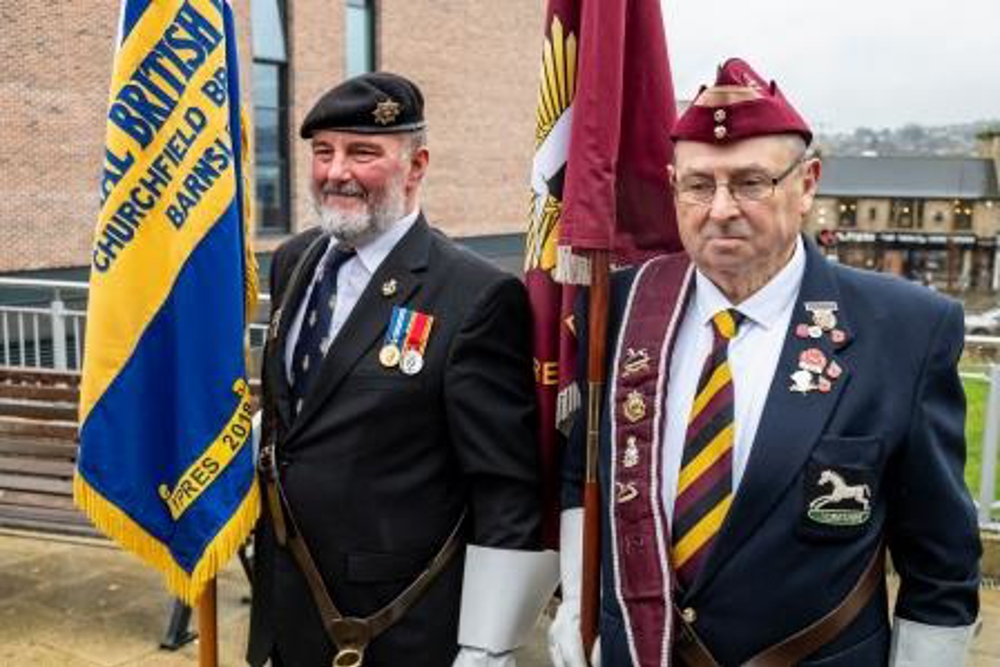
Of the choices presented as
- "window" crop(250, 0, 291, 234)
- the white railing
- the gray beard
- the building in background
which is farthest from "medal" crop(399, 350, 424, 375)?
the building in background

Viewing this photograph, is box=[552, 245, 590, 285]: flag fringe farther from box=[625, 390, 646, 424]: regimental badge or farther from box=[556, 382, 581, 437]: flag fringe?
box=[625, 390, 646, 424]: regimental badge

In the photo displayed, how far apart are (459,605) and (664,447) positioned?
751mm

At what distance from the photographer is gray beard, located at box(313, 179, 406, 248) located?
239cm

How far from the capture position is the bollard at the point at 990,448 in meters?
4.79

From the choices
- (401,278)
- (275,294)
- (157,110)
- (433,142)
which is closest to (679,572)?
(401,278)

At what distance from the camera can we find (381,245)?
2477 millimetres

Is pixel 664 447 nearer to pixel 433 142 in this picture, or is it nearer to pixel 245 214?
pixel 245 214

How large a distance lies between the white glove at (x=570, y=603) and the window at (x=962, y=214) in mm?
82231

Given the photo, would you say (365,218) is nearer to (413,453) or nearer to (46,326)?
(413,453)

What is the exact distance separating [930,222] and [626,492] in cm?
8309

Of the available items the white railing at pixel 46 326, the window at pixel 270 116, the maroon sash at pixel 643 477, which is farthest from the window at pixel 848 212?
the maroon sash at pixel 643 477

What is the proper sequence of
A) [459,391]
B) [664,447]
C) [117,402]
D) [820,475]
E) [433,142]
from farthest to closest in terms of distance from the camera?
→ [433,142] → [117,402] → [459,391] → [664,447] → [820,475]

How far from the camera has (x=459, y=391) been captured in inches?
90.2

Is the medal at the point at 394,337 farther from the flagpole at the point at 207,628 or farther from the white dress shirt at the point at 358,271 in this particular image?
the flagpole at the point at 207,628
